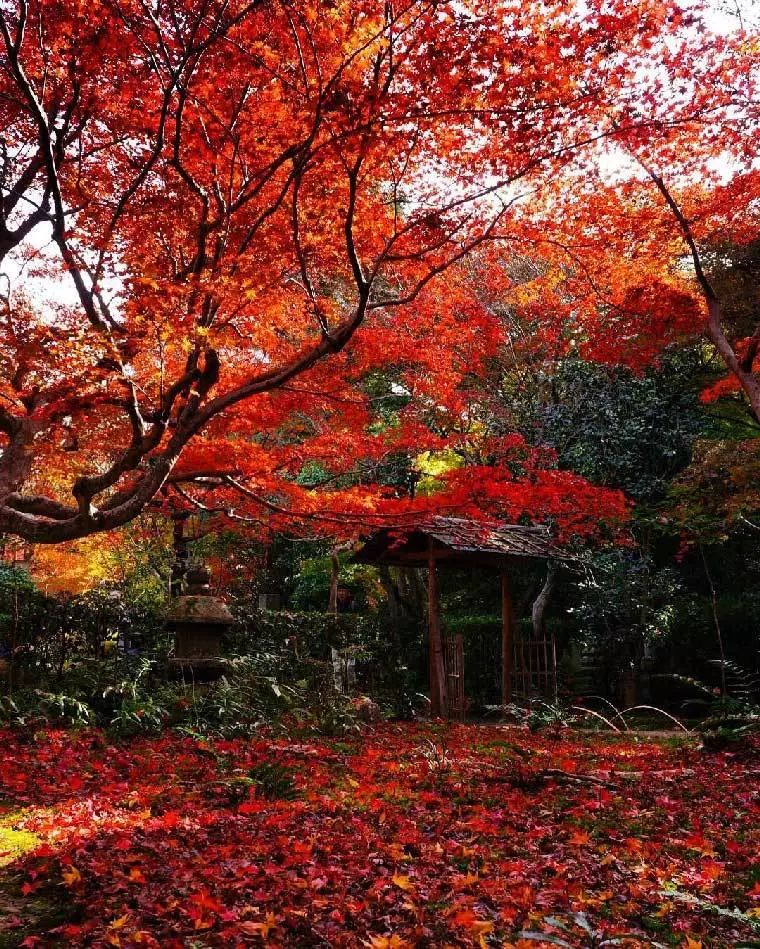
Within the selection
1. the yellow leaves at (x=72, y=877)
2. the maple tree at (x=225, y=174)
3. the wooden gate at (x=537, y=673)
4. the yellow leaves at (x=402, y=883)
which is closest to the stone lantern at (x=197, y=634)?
the maple tree at (x=225, y=174)

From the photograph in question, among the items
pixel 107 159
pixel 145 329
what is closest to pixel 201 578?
pixel 145 329

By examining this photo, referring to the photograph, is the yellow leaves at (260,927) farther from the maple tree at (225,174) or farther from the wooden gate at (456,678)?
the wooden gate at (456,678)

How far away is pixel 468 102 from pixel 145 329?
3.65 meters

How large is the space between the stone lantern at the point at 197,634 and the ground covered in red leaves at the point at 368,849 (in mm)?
2173

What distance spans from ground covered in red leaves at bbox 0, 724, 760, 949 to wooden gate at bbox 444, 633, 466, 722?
4.94 metres

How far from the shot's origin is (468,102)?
7.66 m

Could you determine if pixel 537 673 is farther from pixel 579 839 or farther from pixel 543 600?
pixel 579 839

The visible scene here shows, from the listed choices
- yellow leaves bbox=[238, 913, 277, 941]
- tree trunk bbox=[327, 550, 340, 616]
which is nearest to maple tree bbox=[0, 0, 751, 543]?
yellow leaves bbox=[238, 913, 277, 941]

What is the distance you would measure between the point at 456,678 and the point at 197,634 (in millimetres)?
4853

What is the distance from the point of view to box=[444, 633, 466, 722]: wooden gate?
1345cm

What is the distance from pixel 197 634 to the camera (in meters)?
10.8

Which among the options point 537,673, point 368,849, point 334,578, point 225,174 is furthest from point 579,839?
point 334,578

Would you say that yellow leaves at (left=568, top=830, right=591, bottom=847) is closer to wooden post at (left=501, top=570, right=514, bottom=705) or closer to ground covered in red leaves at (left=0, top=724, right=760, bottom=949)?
ground covered in red leaves at (left=0, top=724, right=760, bottom=949)

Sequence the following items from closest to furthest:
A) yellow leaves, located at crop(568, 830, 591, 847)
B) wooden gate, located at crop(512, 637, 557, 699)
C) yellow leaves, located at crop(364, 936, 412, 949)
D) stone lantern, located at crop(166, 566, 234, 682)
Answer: yellow leaves, located at crop(364, 936, 412, 949)
yellow leaves, located at crop(568, 830, 591, 847)
stone lantern, located at crop(166, 566, 234, 682)
wooden gate, located at crop(512, 637, 557, 699)
